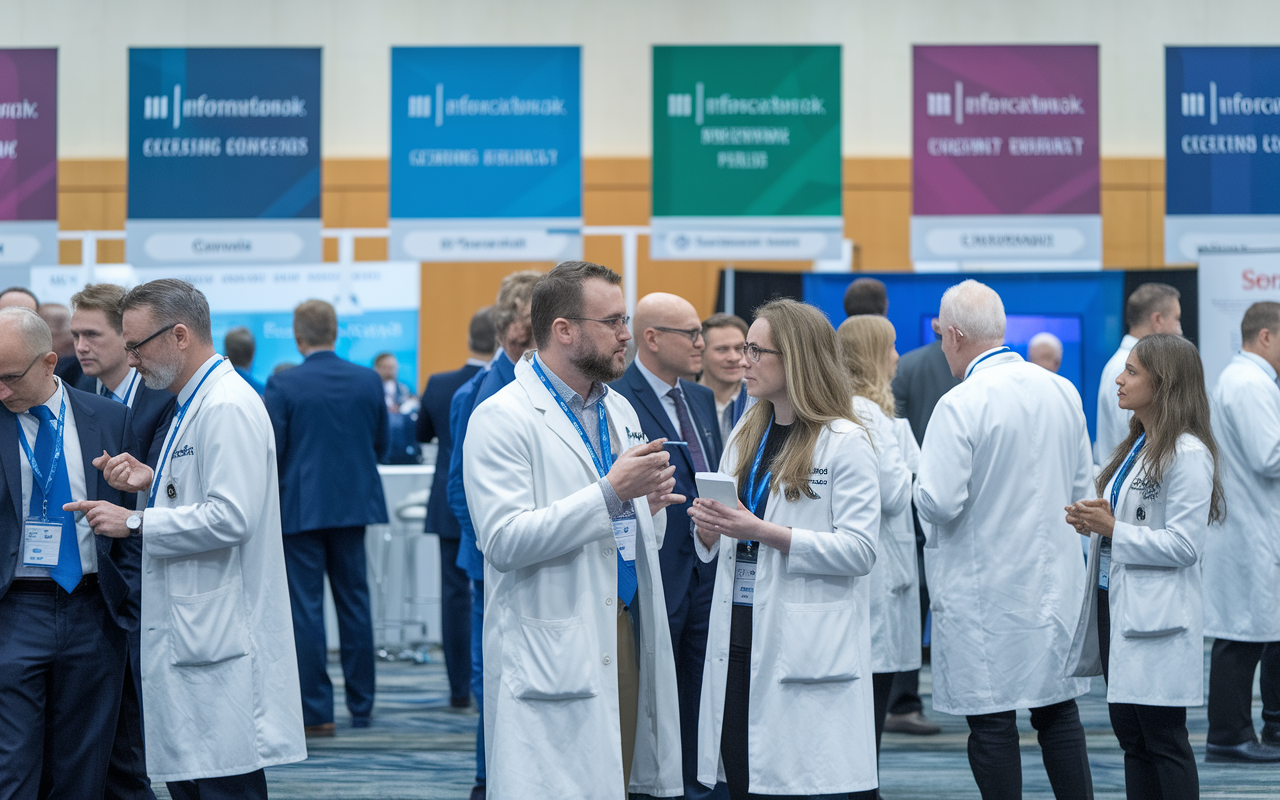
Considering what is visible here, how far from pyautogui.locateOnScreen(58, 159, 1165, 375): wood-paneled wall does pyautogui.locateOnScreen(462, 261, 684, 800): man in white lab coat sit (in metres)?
8.80

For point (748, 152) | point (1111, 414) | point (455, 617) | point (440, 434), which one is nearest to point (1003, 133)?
point (748, 152)

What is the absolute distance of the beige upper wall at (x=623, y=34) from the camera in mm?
11148

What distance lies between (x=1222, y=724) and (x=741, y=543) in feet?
8.30

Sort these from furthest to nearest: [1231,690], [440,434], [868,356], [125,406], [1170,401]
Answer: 1. [440,434]
2. [1231,690]
3. [868,356]
4. [1170,401]
5. [125,406]

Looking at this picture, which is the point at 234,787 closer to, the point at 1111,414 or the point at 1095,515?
the point at 1095,515

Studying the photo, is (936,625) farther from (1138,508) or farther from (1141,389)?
(1141,389)

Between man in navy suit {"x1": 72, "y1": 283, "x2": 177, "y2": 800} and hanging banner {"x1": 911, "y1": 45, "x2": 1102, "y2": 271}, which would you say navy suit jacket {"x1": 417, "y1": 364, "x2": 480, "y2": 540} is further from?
hanging banner {"x1": 911, "y1": 45, "x2": 1102, "y2": 271}

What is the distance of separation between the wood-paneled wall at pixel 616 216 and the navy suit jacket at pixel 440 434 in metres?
6.20

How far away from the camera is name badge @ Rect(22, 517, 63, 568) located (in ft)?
8.68

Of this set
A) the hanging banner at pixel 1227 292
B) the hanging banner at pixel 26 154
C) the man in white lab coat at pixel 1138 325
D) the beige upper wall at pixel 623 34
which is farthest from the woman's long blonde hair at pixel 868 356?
the beige upper wall at pixel 623 34

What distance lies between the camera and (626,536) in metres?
2.48

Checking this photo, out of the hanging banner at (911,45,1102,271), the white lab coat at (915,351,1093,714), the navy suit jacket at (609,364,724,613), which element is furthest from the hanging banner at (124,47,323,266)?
the white lab coat at (915,351,1093,714)

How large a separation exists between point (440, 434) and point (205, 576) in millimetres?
2363

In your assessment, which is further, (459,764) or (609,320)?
(459,764)
